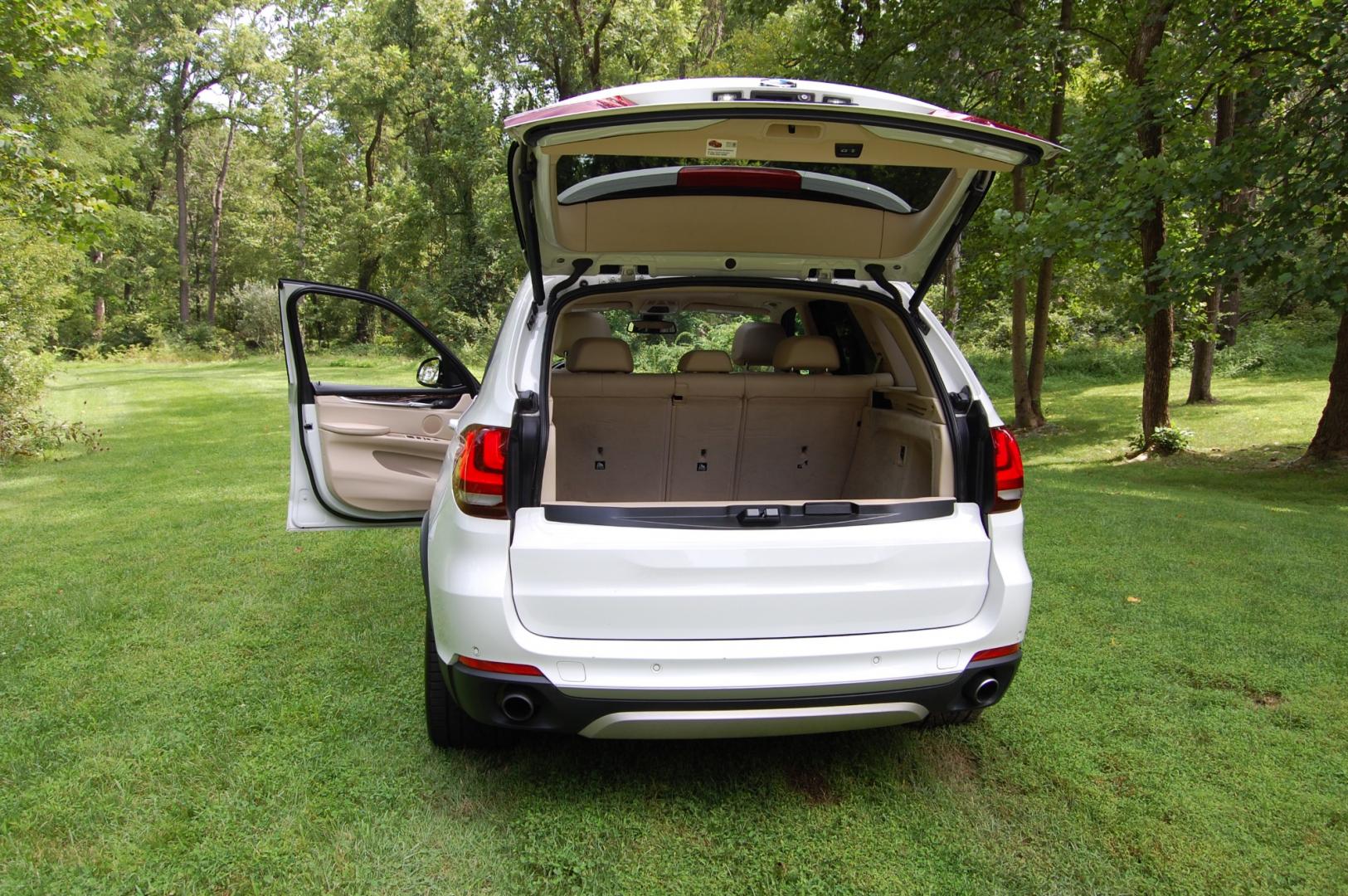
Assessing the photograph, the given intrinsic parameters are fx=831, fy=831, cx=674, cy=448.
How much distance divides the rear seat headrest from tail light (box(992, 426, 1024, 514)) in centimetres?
153

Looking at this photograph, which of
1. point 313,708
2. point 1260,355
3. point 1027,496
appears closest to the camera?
point 313,708

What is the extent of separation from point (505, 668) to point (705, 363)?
1.80 meters

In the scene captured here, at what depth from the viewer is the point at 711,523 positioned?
7.68 feet

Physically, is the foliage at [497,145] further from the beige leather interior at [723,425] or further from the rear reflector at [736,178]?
the rear reflector at [736,178]

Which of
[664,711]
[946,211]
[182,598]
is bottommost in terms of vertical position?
[182,598]

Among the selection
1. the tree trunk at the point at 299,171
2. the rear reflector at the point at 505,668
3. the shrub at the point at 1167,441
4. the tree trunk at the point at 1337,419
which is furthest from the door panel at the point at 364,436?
the tree trunk at the point at 299,171

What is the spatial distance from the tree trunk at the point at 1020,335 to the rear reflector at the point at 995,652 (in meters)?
9.30

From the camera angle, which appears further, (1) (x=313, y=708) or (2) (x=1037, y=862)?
(1) (x=313, y=708)

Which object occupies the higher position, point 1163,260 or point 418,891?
point 1163,260

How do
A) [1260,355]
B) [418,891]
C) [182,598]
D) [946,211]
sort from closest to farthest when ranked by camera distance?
1. [418,891]
2. [946,211]
3. [182,598]
4. [1260,355]

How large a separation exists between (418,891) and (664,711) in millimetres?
780

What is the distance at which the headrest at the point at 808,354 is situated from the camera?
11.5 feet

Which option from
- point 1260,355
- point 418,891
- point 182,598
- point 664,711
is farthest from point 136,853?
point 1260,355

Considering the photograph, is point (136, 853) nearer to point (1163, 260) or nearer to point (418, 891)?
point (418, 891)
